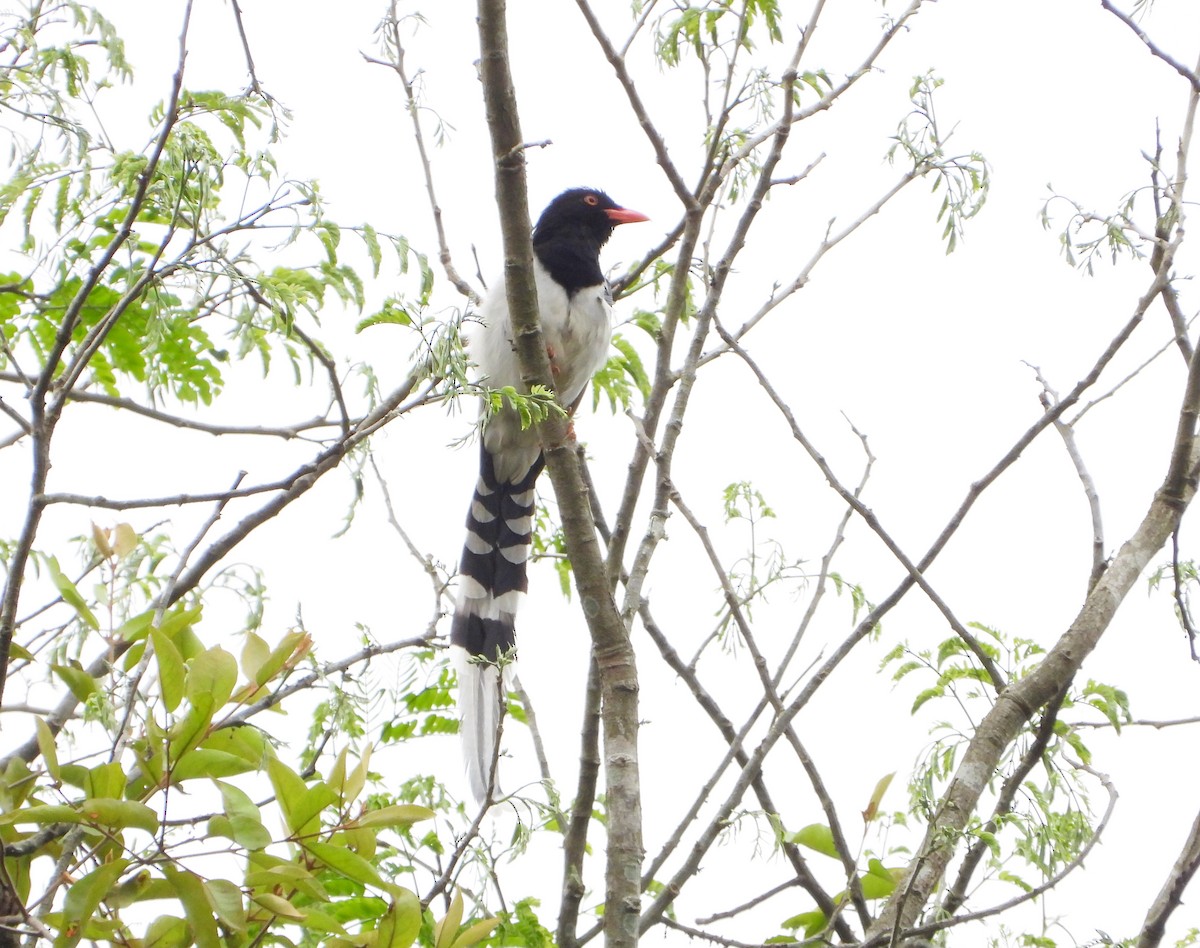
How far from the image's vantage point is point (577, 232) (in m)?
5.78

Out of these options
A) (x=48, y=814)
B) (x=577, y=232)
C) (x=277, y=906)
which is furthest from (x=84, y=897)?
(x=577, y=232)

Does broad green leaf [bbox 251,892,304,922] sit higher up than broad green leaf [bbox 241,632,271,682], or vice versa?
broad green leaf [bbox 241,632,271,682]

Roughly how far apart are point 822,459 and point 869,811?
85 centimetres

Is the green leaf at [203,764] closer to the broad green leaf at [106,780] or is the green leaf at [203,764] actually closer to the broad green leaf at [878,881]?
the broad green leaf at [106,780]

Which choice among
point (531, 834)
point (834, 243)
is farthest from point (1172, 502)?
point (531, 834)

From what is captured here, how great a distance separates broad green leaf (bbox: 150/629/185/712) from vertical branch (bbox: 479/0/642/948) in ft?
3.19

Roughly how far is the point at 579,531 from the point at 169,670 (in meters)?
1.24

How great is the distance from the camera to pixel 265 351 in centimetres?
332

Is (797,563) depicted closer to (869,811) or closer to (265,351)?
(869,811)

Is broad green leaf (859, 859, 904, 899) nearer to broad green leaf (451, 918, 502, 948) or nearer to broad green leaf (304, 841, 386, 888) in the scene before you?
broad green leaf (451, 918, 502, 948)

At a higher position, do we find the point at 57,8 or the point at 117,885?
the point at 57,8

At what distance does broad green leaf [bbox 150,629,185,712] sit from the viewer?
7.04 feet

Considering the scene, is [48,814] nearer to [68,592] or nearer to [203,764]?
[203,764]

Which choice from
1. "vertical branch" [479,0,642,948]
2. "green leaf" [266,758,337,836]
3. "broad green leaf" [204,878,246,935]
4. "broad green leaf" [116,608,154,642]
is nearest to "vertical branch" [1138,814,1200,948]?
"vertical branch" [479,0,642,948]
